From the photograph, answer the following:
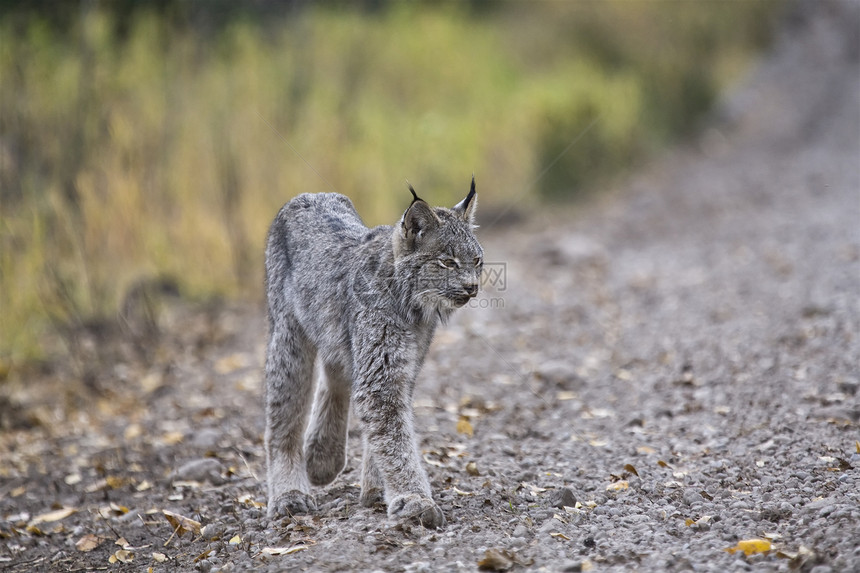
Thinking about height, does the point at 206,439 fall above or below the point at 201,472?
above

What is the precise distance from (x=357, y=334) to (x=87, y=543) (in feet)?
6.98

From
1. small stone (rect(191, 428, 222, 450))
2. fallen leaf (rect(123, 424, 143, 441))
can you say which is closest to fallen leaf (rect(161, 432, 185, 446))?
small stone (rect(191, 428, 222, 450))

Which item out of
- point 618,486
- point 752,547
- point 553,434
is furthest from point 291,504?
point 752,547

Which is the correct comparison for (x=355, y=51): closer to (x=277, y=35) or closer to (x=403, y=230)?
(x=277, y=35)

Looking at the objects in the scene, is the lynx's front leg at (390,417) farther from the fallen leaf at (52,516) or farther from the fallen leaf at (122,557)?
the fallen leaf at (52,516)

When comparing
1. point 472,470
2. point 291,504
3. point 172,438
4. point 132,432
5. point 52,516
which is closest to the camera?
point 291,504

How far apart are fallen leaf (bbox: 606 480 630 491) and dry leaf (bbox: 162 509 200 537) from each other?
2.46 meters

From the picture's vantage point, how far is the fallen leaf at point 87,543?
5320 millimetres

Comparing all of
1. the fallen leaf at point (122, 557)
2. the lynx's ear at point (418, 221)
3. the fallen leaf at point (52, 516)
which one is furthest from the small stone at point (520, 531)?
the fallen leaf at point (52, 516)

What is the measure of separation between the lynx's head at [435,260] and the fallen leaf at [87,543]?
2.45 meters

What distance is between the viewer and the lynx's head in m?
5.08

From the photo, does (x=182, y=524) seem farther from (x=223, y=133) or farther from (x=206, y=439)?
(x=223, y=133)

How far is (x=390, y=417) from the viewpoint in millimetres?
4930

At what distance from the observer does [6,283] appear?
8.43 metres
